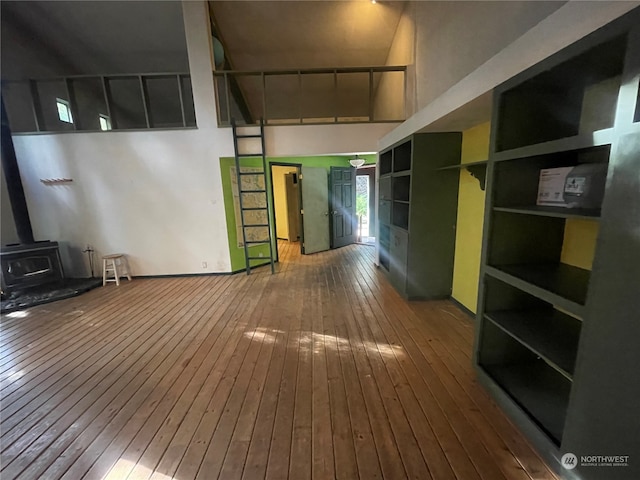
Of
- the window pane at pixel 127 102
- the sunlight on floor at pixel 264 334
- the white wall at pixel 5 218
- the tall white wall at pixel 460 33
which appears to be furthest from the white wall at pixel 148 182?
the sunlight on floor at pixel 264 334

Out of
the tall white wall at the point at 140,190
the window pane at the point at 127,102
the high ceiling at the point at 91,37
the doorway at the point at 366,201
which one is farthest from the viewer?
the doorway at the point at 366,201

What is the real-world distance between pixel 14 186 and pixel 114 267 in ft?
5.96

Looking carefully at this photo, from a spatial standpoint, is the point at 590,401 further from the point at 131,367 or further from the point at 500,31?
the point at 131,367

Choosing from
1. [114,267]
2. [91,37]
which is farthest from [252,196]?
[91,37]

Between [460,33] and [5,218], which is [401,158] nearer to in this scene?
[460,33]

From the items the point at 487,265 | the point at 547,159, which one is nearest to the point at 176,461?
the point at 487,265

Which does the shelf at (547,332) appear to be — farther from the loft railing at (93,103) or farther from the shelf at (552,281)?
the loft railing at (93,103)

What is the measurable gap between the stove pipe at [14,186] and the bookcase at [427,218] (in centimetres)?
574

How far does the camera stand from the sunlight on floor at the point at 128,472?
1431 mm

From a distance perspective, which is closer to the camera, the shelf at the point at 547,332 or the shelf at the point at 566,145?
the shelf at the point at 566,145

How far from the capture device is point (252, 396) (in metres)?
1.99

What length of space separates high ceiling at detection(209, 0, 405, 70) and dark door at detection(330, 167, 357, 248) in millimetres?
2508

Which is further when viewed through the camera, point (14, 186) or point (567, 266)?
point (14, 186)

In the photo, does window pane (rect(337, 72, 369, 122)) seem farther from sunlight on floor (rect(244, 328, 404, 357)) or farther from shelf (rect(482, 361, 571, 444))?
shelf (rect(482, 361, 571, 444))
